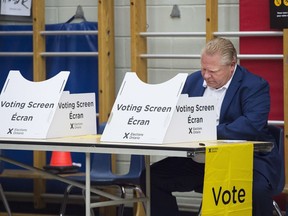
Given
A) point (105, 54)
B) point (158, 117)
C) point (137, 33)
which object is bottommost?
point (158, 117)

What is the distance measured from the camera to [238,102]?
4.88 metres

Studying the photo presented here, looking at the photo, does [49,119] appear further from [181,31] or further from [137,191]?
[181,31]

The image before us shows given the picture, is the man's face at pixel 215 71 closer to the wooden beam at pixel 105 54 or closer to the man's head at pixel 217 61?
the man's head at pixel 217 61

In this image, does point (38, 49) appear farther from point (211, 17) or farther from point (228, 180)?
point (228, 180)

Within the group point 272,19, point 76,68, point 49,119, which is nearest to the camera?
point 49,119

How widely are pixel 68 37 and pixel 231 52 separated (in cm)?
253

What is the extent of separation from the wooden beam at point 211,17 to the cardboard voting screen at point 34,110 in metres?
1.70

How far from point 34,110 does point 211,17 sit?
204 cm

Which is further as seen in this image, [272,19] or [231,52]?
[272,19]

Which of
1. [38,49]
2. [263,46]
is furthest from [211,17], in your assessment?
[38,49]

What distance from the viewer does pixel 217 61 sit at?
16.0ft

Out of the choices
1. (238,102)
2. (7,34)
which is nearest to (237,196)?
(238,102)

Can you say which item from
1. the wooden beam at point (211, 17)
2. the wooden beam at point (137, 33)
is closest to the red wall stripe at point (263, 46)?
the wooden beam at point (211, 17)

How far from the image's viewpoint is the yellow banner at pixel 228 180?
4219mm
